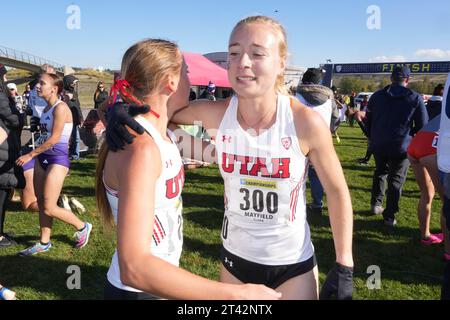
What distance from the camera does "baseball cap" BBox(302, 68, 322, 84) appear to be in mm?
5504

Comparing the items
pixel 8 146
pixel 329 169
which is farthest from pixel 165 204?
pixel 8 146

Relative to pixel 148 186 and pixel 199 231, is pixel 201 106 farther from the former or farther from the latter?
pixel 199 231

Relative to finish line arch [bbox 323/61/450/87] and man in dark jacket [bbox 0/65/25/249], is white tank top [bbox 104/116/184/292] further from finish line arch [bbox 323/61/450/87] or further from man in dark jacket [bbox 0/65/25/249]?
finish line arch [bbox 323/61/450/87]

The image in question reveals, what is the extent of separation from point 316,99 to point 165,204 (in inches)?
153

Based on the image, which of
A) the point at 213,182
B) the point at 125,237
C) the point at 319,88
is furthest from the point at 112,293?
the point at 213,182

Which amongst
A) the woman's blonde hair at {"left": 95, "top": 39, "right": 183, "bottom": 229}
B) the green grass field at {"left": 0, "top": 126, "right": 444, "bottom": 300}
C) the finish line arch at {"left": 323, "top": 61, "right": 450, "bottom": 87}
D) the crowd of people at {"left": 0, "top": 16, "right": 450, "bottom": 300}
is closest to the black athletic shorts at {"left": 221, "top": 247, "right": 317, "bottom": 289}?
the crowd of people at {"left": 0, "top": 16, "right": 450, "bottom": 300}

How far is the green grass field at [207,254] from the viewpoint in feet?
12.2

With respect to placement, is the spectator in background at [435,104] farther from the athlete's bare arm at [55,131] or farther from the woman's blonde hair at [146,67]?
the woman's blonde hair at [146,67]

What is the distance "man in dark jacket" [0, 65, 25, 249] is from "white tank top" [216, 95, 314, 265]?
10.7ft

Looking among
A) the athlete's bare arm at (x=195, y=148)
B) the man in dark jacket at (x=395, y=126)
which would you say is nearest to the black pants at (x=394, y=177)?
the man in dark jacket at (x=395, y=126)

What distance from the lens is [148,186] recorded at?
1.22 meters

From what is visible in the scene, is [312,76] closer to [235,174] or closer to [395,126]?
[395,126]

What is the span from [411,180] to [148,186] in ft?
28.2

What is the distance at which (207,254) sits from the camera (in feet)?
14.6
